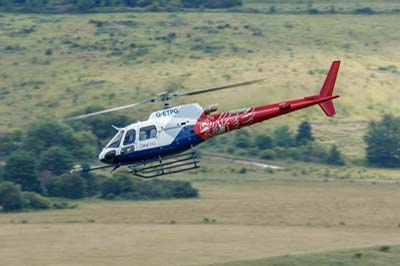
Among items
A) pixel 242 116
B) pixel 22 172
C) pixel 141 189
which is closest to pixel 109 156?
pixel 242 116

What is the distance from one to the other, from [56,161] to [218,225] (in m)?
38.8

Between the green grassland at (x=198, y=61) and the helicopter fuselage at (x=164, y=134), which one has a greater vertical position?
the helicopter fuselage at (x=164, y=134)

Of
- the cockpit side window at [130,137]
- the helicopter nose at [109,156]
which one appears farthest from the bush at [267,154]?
the cockpit side window at [130,137]

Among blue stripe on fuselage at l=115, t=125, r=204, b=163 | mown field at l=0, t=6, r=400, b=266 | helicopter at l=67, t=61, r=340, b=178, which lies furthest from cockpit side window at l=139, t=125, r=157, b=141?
mown field at l=0, t=6, r=400, b=266

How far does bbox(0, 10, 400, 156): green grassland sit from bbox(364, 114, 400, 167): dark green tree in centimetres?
249

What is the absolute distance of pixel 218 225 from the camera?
328ft

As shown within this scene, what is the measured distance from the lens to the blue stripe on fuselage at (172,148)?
61.2 metres

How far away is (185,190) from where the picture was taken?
122 m

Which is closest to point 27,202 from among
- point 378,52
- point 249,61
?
point 249,61

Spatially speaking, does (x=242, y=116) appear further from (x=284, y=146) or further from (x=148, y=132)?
(x=284, y=146)

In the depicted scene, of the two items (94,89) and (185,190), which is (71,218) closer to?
(185,190)

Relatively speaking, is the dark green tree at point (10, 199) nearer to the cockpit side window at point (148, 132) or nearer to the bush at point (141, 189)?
the bush at point (141, 189)

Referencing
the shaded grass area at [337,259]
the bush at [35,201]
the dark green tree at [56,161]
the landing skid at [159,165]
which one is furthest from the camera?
the dark green tree at [56,161]

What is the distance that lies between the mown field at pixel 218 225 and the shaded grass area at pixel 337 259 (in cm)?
102
